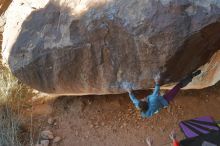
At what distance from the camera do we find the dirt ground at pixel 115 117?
4.00 meters

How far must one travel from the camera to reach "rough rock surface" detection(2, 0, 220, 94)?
3213 mm

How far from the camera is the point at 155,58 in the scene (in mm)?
3352

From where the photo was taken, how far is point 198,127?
3.60 m

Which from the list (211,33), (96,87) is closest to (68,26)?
(96,87)

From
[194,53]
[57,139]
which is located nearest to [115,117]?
[57,139]

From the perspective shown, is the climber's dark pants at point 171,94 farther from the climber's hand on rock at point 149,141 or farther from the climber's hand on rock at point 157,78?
the climber's hand on rock at point 149,141

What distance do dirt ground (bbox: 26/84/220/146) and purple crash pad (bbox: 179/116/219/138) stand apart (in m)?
0.31

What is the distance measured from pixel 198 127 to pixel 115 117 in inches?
34.9

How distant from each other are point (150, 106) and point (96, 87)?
2.27 feet

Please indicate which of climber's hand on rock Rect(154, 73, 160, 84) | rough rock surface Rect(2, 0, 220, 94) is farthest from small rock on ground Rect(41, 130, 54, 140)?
climber's hand on rock Rect(154, 73, 160, 84)

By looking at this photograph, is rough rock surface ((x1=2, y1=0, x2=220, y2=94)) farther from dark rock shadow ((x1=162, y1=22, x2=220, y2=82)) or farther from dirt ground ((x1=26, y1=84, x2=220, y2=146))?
dirt ground ((x1=26, y1=84, x2=220, y2=146))

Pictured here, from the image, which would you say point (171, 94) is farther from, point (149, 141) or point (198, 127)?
point (149, 141)

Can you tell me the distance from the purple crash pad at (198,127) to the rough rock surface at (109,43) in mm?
397

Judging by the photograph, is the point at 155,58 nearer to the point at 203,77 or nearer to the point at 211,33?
the point at 211,33
